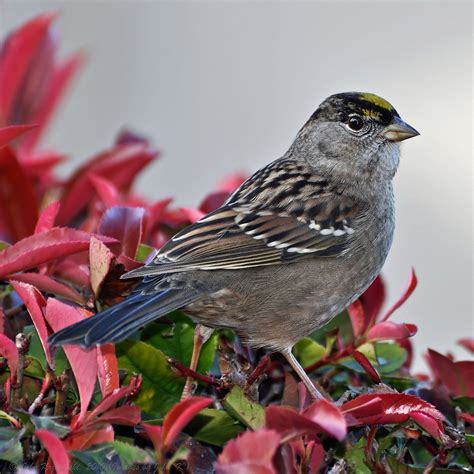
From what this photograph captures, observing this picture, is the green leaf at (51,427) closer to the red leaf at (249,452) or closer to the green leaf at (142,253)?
the red leaf at (249,452)

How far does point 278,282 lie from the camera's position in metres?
2.73

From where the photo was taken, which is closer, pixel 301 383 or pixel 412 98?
pixel 301 383

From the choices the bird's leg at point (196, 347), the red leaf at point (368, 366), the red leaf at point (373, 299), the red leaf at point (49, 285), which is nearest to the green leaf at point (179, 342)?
the bird's leg at point (196, 347)

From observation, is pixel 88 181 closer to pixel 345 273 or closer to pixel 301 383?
pixel 345 273

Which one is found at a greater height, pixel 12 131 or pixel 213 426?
pixel 12 131

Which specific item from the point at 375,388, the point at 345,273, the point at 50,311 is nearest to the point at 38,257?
the point at 50,311

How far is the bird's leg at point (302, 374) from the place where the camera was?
2141mm

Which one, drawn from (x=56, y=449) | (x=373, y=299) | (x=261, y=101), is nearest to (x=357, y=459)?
(x=56, y=449)

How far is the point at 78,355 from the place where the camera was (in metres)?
1.89

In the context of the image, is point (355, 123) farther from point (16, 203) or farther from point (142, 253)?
point (16, 203)

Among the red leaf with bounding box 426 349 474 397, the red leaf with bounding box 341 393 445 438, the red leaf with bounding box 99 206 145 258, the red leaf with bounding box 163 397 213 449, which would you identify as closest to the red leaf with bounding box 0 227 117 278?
the red leaf with bounding box 99 206 145 258

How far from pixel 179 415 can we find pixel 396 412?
46 cm

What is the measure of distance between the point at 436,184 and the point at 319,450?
538 cm

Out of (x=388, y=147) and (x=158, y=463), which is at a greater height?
(x=388, y=147)
